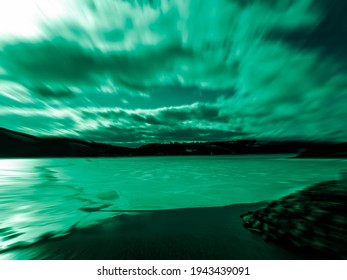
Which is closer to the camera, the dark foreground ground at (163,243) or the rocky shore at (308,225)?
the rocky shore at (308,225)

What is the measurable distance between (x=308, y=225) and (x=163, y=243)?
135 inches

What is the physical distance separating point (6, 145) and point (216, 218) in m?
268

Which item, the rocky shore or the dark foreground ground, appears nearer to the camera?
the rocky shore

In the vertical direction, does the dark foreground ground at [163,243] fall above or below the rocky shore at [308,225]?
below

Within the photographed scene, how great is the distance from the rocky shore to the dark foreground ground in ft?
0.68

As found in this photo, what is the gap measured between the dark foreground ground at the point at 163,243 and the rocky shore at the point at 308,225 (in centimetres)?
21

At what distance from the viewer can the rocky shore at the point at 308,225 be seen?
10.9 ft

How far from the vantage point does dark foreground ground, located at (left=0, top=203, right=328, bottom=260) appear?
11.3 ft

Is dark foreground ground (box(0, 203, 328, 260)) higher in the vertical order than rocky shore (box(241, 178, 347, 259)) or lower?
lower
